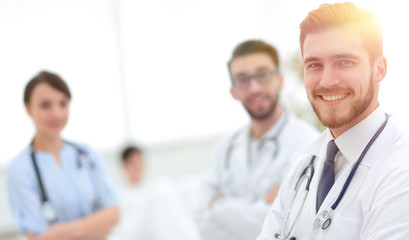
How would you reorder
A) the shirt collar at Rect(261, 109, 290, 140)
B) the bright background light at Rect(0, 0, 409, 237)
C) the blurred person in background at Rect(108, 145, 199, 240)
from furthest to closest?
the bright background light at Rect(0, 0, 409, 237), the blurred person in background at Rect(108, 145, 199, 240), the shirt collar at Rect(261, 109, 290, 140)

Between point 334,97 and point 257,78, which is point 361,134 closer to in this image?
point 334,97

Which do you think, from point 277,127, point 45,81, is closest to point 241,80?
point 277,127

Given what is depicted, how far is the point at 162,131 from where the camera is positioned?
4605 millimetres

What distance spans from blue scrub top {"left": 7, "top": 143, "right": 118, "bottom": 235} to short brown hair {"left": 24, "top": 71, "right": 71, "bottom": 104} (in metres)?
0.24

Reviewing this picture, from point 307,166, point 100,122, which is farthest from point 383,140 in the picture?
point 100,122

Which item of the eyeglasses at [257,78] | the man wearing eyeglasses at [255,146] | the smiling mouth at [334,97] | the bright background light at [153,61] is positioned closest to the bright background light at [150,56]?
the bright background light at [153,61]

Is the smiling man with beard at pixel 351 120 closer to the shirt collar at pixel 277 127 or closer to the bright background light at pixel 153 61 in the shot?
the shirt collar at pixel 277 127

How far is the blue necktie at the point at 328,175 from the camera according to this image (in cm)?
105

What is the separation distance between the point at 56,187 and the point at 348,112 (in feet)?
3.88

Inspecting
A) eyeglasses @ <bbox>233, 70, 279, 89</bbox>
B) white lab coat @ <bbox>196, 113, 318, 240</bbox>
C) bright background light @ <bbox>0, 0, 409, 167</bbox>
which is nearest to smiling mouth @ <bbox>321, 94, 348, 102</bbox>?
white lab coat @ <bbox>196, 113, 318, 240</bbox>

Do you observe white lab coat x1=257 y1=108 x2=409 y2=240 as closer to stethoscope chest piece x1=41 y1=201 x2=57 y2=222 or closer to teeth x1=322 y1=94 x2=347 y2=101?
teeth x1=322 y1=94 x2=347 y2=101

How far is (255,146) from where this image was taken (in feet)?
6.41

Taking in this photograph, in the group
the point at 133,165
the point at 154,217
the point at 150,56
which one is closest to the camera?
the point at 154,217

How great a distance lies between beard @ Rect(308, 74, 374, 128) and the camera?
97cm
